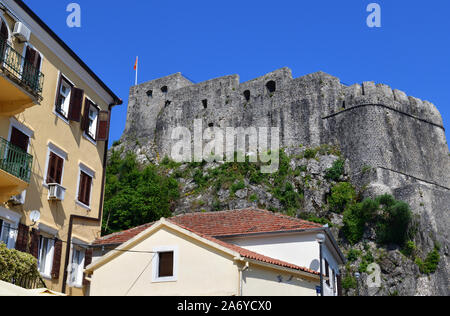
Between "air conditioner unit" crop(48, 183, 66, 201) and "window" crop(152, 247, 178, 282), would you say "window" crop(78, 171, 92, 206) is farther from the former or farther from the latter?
"window" crop(152, 247, 178, 282)

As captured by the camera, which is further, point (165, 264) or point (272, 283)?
point (272, 283)

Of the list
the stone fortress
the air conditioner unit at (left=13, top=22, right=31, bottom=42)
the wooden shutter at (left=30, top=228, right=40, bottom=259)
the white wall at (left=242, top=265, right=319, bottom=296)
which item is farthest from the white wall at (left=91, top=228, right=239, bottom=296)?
the stone fortress

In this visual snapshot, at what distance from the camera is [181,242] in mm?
16156

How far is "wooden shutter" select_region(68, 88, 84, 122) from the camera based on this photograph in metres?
18.2

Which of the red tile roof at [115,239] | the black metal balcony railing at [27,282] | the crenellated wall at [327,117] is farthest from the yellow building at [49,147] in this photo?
the crenellated wall at [327,117]

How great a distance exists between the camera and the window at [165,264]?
1577 cm

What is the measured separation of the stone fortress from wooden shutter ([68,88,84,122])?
23.4m

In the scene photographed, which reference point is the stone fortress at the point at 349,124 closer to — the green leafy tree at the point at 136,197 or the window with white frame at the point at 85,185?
the green leafy tree at the point at 136,197

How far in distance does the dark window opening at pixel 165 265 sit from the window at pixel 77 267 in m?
3.33

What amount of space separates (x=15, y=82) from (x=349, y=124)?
31.0 meters

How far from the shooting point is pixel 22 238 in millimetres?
15172

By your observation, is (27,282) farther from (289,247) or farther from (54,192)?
(289,247)

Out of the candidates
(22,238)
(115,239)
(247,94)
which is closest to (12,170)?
(22,238)
